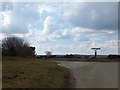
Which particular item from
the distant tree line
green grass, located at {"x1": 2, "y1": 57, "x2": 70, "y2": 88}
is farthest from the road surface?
the distant tree line

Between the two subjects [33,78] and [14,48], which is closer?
[33,78]

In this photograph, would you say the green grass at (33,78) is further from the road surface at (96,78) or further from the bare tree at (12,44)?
the bare tree at (12,44)

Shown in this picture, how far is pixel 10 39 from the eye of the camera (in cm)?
11269

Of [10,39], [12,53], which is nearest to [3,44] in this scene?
[10,39]

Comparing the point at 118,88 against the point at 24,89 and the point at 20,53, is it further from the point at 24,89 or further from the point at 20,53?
the point at 20,53

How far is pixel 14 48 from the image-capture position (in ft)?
326

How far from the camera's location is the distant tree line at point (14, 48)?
310ft

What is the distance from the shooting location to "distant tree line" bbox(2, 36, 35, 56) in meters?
94.6

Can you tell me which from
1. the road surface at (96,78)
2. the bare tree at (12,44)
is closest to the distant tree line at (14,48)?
the bare tree at (12,44)

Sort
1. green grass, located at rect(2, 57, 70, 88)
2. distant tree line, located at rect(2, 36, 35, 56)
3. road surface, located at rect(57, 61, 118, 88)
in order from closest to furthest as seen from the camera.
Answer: green grass, located at rect(2, 57, 70, 88)
road surface, located at rect(57, 61, 118, 88)
distant tree line, located at rect(2, 36, 35, 56)

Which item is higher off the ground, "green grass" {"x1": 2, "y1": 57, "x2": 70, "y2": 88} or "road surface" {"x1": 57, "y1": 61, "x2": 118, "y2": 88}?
"green grass" {"x1": 2, "y1": 57, "x2": 70, "y2": 88}

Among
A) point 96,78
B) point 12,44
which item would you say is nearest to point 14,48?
point 12,44

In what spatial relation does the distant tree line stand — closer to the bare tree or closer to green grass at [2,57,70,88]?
the bare tree

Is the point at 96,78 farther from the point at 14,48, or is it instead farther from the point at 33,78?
the point at 14,48
